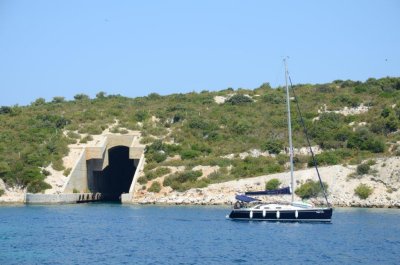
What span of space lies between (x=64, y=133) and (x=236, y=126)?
19.4 metres

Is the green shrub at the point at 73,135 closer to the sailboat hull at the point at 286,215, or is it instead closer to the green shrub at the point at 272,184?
the green shrub at the point at 272,184

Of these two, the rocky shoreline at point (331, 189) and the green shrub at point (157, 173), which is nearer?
the rocky shoreline at point (331, 189)

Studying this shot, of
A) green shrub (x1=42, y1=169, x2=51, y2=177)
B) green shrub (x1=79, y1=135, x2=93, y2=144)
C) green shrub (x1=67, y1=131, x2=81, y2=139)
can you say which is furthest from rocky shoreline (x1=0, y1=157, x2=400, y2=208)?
green shrub (x1=67, y1=131, x2=81, y2=139)

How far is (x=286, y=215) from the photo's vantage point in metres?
49.8

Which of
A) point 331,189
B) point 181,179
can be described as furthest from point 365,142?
point 181,179

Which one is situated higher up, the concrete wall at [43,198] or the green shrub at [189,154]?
the green shrub at [189,154]

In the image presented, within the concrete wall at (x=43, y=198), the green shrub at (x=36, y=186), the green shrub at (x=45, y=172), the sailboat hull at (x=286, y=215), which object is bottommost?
the sailboat hull at (x=286, y=215)

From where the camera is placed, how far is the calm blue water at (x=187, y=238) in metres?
35.2

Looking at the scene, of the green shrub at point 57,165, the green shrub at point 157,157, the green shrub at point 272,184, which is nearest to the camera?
the green shrub at point 272,184

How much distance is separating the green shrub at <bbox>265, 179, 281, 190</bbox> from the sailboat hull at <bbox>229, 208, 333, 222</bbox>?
12.5 m

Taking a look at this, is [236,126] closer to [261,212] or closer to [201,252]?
[261,212]

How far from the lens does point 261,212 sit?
5056 centimetres

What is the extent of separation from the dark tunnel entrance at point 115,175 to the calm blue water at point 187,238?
64.4 feet

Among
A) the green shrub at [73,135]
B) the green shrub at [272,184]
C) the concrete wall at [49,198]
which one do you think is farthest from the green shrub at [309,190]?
the green shrub at [73,135]
